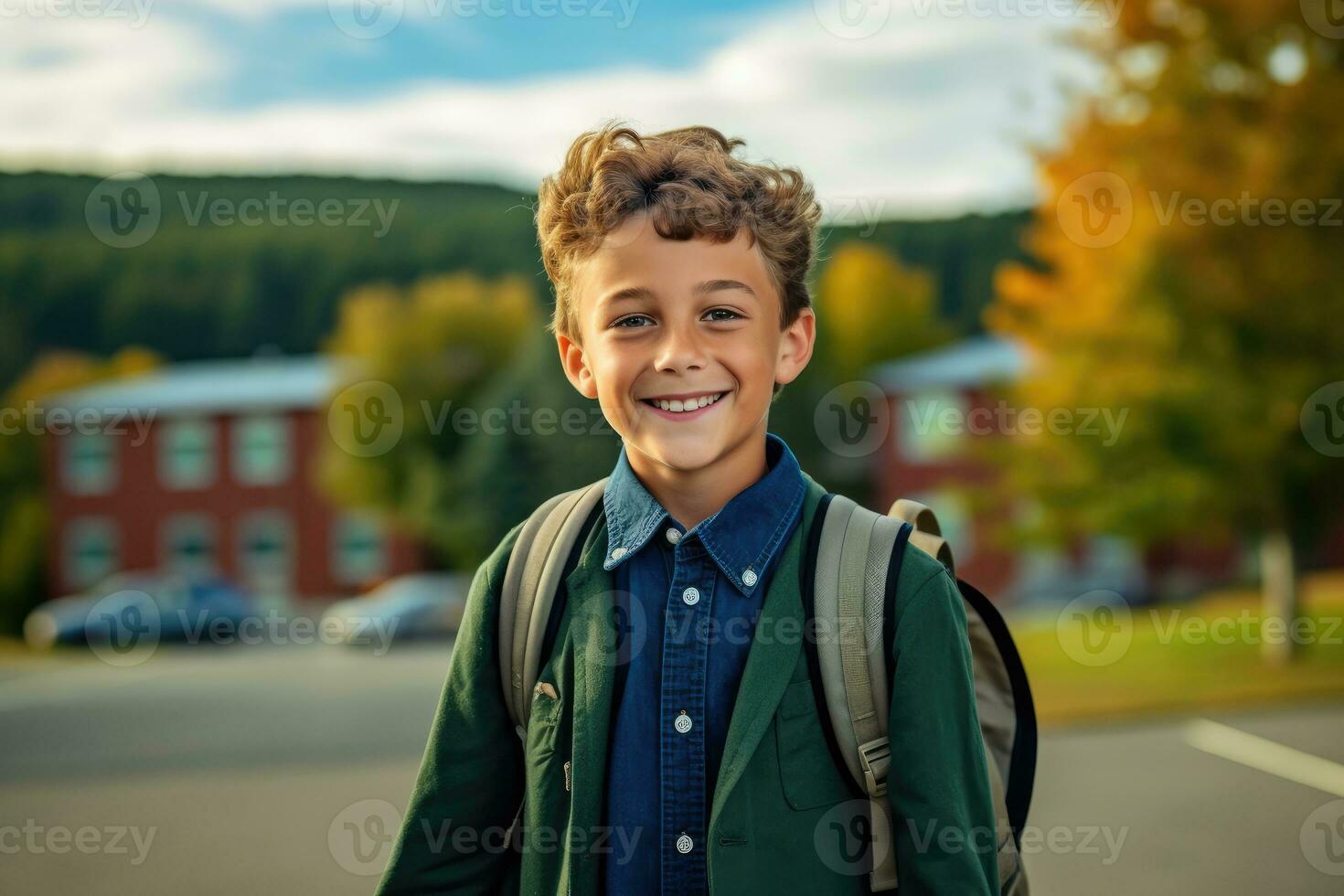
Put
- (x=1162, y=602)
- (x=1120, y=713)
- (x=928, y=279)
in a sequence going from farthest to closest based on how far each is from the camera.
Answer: (x=928, y=279)
(x=1162, y=602)
(x=1120, y=713)

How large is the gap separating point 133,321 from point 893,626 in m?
105

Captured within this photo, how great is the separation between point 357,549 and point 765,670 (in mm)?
48335

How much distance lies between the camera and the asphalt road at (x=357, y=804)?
6.70 m

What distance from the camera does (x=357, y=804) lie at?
8.75m

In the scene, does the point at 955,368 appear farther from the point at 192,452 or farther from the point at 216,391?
the point at 192,452

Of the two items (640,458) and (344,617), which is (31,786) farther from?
(344,617)

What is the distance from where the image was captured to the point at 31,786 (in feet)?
33.7

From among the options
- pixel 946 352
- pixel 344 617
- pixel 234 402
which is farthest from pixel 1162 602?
pixel 234 402

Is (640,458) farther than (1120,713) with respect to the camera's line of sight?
No

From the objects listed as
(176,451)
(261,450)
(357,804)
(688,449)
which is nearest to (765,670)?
(688,449)

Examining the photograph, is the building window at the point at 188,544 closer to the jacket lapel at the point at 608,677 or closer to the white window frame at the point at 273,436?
the white window frame at the point at 273,436

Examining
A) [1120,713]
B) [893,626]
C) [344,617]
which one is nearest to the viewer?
[893,626]

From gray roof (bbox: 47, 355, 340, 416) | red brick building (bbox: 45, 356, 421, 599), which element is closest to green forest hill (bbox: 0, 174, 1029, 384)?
gray roof (bbox: 47, 355, 340, 416)

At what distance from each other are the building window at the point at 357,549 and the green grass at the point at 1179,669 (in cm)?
3382
